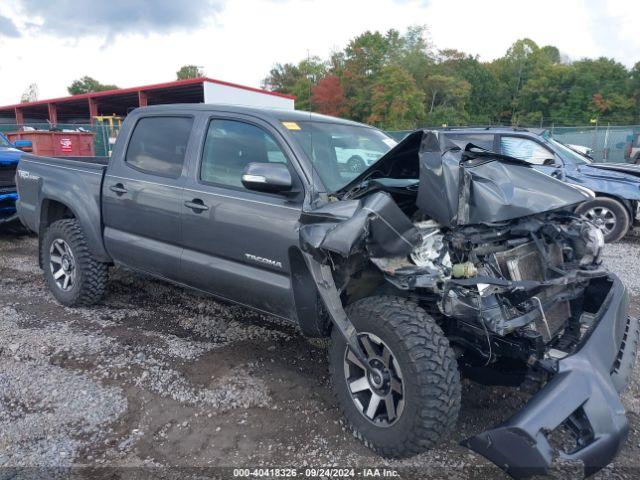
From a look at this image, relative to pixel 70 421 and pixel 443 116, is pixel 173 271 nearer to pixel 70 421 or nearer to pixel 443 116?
pixel 70 421

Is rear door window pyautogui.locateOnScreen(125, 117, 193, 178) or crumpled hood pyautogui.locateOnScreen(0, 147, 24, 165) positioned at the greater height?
rear door window pyautogui.locateOnScreen(125, 117, 193, 178)

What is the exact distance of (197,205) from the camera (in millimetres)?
3623

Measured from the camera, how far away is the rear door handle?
4207mm

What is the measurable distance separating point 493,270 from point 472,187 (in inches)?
19.2

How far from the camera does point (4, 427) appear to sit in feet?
9.50

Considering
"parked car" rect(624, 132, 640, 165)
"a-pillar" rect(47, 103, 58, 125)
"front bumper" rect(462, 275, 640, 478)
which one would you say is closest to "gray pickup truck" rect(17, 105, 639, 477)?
"front bumper" rect(462, 275, 640, 478)

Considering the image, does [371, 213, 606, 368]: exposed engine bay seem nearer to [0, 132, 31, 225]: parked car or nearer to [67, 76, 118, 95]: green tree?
[0, 132, 31, 225]: parked car

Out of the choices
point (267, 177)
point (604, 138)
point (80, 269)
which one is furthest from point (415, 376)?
point (604, 138)

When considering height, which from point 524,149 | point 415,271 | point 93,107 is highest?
point 93,107

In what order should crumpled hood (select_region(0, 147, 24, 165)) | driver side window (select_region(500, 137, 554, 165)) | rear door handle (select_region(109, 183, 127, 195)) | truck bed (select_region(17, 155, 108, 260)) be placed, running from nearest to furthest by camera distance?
rear door handle (select_region(109, 183, 127, 195)), truck bed (select_region(17, 155, 108, 260)), crumpled hood (select_region(0, 147, 24, 165)), driver side window (select_region(500, 137, 554, 165))

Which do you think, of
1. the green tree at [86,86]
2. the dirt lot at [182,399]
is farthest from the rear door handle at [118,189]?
the green tree at [86,86]

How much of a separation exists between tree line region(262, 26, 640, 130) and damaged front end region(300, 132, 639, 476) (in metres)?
34.1

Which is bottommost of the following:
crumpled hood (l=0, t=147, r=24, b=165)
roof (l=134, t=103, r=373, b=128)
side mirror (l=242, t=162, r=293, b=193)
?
crumpled hood (l=0, t=147, r=24, b=165)

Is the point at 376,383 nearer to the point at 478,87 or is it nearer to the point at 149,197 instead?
the point at 149,197
